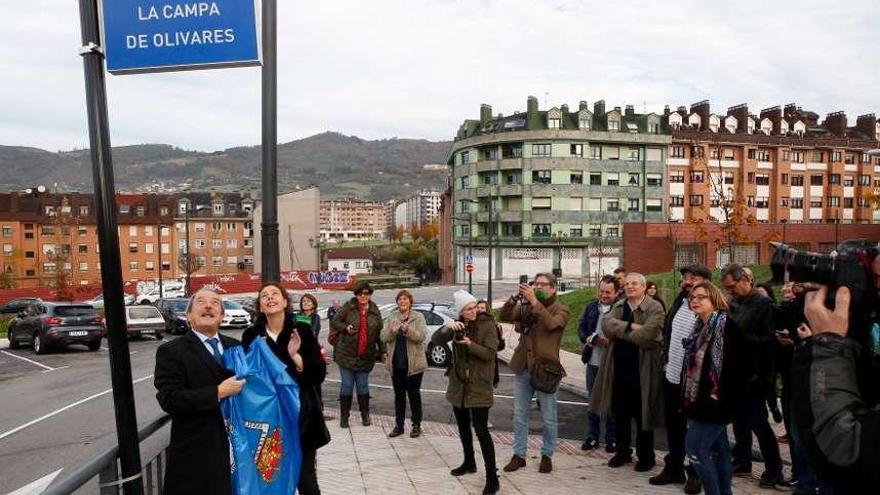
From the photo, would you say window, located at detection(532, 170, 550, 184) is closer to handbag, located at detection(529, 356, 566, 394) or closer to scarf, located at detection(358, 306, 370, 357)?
scarf, located at detection(358, 306, 370, 357)

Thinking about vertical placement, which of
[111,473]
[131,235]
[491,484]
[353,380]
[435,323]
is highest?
[131,235]

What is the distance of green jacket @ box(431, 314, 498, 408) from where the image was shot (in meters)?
6.19

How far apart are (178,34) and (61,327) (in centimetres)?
1872

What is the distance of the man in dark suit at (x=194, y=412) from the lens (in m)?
3.61

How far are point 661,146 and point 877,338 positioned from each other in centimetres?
6802

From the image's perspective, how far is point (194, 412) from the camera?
3.66 metres

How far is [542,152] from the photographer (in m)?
64.1

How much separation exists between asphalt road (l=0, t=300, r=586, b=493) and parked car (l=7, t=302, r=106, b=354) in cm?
198

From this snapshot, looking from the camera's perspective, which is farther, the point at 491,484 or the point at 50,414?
the point at 50,414

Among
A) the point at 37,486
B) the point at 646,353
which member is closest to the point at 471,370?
the point at 646,353

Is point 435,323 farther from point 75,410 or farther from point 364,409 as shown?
point 75,410

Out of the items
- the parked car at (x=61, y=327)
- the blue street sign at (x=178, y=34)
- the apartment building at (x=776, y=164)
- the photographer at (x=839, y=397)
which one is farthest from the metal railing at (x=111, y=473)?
the apartment building at (x=776, y=164)

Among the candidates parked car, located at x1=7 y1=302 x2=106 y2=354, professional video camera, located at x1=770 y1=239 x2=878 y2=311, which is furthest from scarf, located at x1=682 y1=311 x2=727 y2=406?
parked car, located at x1=7 y1=302 x2=106 y2=354

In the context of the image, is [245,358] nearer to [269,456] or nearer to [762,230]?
[269,456]
